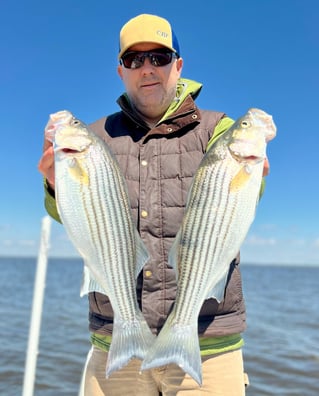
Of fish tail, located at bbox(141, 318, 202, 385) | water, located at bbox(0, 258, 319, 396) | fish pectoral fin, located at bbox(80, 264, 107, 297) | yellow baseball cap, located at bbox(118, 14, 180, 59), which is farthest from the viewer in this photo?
water, located at bbox(0, 258, 319, 396)

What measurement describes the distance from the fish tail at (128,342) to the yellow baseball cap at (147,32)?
2159 millimetres

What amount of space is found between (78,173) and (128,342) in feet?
3.93

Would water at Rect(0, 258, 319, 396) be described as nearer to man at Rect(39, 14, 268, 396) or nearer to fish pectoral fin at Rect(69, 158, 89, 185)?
man at Rect(39, 14, 268, 396)

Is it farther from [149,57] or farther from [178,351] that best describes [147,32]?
[178,351]

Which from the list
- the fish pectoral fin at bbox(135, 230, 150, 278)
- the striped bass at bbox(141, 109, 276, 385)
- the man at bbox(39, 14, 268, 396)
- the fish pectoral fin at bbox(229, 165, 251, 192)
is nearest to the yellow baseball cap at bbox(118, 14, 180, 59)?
the man at bbox(39, 14, 268, 396)

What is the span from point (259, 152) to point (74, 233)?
1401 mm

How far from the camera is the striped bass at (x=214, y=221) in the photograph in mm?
3080

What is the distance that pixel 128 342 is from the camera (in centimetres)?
303

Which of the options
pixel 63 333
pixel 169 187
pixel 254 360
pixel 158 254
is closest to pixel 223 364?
pixel 158 254

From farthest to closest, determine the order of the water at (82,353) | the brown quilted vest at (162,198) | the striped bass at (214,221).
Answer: the water at (82,353), the brown quilted vest at (162,198), the striped bass at (214,221)

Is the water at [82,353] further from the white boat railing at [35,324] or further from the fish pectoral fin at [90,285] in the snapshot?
the fish pectoral fin at [90,285]

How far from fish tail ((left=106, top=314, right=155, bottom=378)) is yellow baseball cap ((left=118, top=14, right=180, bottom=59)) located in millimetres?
2159

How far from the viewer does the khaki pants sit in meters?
3.47

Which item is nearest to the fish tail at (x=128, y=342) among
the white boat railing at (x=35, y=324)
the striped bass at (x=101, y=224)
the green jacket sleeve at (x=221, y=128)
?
the striped bass at (x=101, y=224)
